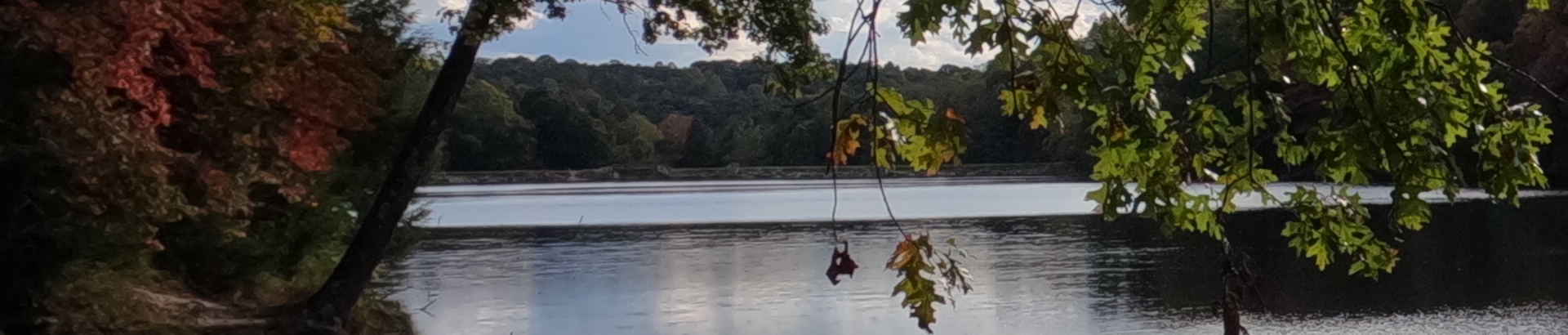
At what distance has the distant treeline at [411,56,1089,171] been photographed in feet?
117

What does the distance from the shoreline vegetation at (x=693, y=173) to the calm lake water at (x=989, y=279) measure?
47.5ft

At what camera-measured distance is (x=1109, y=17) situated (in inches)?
99.0

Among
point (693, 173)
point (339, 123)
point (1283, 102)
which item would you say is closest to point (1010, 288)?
point (339, 123)

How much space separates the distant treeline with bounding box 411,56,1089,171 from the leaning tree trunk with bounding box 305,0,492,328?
19.8m

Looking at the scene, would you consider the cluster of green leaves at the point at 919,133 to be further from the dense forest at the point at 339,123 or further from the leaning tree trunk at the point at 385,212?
the leaning tree trunk at the point at 385,212

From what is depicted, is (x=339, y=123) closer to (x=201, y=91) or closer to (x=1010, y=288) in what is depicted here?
(x=201, y=91)

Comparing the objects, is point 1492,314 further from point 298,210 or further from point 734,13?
point 298,210

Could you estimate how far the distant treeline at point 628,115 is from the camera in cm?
3566

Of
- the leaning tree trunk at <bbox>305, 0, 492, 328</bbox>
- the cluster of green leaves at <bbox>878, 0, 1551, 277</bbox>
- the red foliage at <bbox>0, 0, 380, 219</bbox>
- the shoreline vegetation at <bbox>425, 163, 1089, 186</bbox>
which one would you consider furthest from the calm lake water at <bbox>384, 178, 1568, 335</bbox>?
the shoreline vegetation at <bbox>425, 163, 1089, 186</bbox>

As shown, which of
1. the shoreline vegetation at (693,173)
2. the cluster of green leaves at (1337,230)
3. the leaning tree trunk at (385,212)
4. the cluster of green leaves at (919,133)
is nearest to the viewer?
the cluster of green leaves at (919,133)

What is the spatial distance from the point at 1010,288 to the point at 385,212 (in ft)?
22.6

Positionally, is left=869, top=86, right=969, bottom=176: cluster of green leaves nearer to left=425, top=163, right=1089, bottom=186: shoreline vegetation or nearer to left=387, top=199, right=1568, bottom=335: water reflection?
left=387, top=199, right=1568, bottom=335: water reflection

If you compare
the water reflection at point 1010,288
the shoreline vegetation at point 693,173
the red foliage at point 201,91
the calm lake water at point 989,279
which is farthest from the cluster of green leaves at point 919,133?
the shoreline vegetation at point 693,173

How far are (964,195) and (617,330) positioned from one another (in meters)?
38.1
